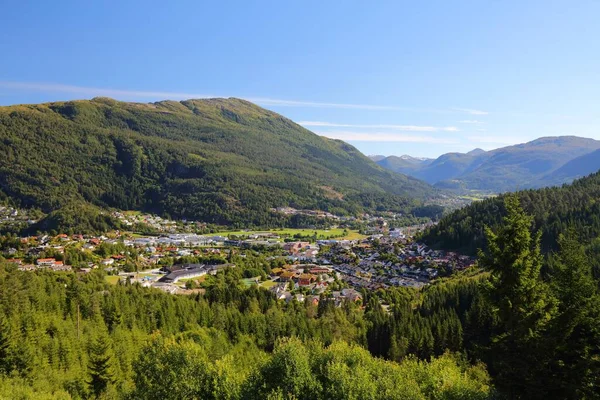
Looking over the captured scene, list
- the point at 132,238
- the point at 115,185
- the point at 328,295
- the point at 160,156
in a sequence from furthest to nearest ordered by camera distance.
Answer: the point at 160,156 → the point at 115,185 → the point at 132,238 → the point at 328,295

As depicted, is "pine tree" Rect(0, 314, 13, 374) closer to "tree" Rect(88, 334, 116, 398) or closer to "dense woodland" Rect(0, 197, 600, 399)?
"dense woodland" Rect(0, 197, 600, 399)

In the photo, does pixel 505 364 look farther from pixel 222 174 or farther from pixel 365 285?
pixel 222 174

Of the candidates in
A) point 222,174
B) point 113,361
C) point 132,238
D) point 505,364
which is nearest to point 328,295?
point 113,361

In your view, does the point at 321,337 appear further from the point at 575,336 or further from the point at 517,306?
the point at 575,336

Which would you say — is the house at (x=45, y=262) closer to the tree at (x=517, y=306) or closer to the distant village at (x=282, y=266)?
the distant village at (x=282, y=266)

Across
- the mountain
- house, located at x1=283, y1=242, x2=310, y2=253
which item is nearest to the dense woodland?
house, located at x1=283, y1=242, x2=310, y2=253
